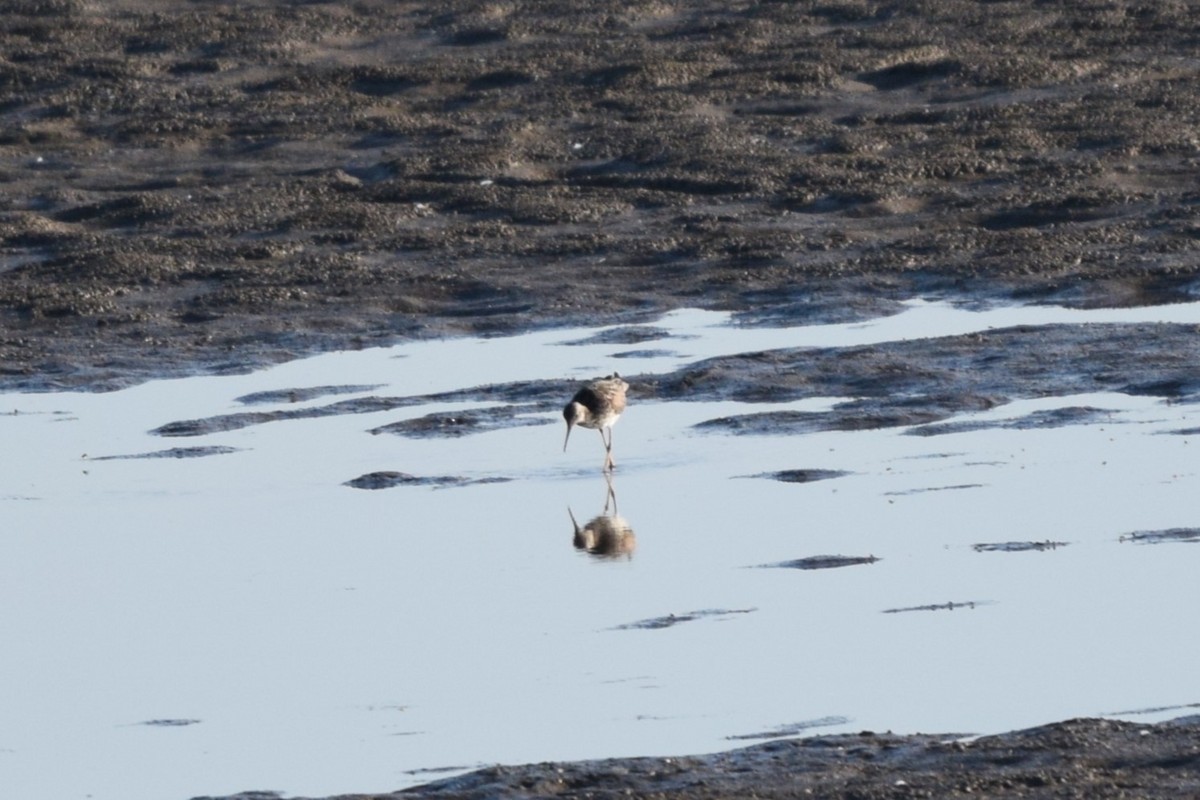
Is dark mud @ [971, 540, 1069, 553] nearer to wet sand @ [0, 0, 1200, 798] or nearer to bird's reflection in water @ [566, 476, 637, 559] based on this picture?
bird's reflection in water @ [566, 476, 637, 559]

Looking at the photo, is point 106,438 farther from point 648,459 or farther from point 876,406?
point 876,406

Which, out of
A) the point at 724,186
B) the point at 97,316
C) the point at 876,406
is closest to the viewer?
the point at 876,406

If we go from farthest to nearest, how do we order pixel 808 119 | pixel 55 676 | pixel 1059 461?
1. pixel 808 119
2. pixel 1059 461
3. pixel 55 676

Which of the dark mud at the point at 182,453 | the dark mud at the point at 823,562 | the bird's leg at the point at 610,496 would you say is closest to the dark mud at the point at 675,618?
the dark mud at the point at 823,562

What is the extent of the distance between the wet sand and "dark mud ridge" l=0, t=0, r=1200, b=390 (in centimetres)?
5

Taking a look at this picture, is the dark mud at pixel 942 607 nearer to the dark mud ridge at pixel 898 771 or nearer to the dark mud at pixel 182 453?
the dark mud ridge at pixel 898 771

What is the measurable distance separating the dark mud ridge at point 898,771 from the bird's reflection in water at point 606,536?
3076 millimetres

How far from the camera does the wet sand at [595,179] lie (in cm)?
1678

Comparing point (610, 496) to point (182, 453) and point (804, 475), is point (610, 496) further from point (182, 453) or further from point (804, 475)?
point (182, 453)

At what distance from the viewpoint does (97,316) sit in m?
17.2

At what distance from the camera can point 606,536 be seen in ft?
36.6

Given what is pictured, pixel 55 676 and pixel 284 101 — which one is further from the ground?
pixel 284 101

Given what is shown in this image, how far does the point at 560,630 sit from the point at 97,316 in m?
8.54

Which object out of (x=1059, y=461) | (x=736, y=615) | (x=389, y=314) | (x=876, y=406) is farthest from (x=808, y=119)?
(x=736, y=615)
